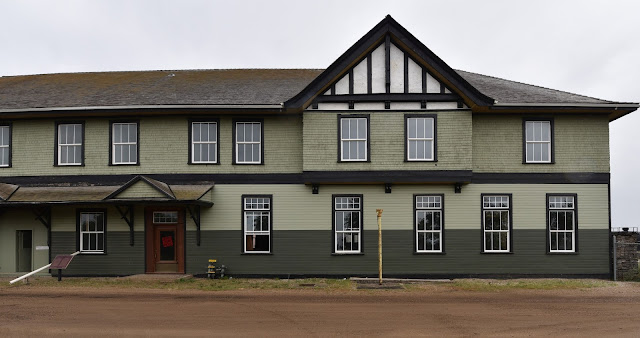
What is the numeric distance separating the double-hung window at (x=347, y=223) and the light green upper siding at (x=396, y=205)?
24 cm

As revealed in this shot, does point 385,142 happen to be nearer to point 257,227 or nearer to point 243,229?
point 257,227

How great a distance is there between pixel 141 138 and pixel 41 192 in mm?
4229

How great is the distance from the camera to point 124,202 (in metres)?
18.7

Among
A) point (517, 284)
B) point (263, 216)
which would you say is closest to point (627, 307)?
point (517, 284)

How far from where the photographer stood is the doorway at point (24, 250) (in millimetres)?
20672

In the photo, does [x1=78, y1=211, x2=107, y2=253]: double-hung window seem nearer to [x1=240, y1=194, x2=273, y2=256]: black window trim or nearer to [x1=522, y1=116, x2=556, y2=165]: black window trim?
[x1=240, y1=194, x2=273, y2=256]: black window trim

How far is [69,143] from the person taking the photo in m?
20.7

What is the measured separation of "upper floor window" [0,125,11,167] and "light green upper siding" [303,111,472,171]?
11777 millimetres

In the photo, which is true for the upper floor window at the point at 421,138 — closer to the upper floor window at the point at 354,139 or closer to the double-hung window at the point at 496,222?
the upper floor window at the point at 354,139

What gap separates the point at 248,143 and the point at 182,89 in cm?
422

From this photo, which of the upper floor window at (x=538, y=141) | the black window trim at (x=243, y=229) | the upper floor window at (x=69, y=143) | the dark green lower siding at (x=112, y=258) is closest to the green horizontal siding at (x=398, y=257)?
the black window trim at (x=243, y=229)

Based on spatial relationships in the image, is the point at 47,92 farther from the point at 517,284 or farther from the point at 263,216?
the point at 517,284

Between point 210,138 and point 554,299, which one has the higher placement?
point 210,138

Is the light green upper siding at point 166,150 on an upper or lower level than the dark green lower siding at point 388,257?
upper
